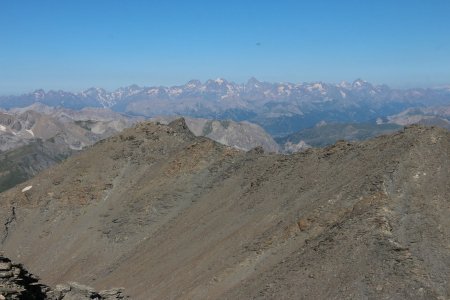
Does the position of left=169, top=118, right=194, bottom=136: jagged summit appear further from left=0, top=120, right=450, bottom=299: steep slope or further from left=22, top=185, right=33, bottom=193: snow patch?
left=22, top=185, right=33, bottom=193: snow patch

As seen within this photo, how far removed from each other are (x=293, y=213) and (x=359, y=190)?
32.5 ft

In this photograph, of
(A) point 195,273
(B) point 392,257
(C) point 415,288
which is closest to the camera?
(C) point 415,288

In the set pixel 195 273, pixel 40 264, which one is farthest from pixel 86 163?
pixel 195 273

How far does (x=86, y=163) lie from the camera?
110375mm

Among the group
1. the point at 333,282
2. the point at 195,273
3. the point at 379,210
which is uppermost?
the point at 379,210

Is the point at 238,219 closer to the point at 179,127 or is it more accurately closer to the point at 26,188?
the point at 179,127

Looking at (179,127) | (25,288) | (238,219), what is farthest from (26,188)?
(25,288)

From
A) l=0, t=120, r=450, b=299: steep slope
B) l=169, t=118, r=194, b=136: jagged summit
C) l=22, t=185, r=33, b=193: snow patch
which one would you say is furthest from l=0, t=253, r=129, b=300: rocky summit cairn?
l=169, t=118, r=194, b=136: jagged summit

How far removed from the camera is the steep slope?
52.8 meters

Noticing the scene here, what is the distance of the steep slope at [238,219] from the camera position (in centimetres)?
5284

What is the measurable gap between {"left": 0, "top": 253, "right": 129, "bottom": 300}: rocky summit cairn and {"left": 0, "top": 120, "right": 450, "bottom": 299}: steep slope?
14234 mm

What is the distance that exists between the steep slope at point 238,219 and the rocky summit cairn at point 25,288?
1423 cm

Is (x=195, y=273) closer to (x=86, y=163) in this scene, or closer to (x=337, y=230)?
(x=337, y=230)

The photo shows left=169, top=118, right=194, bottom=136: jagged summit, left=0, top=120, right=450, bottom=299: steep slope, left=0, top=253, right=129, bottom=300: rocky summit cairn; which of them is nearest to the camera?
left=0, top=253, right=129, bottom=300: rocky summit cairn
